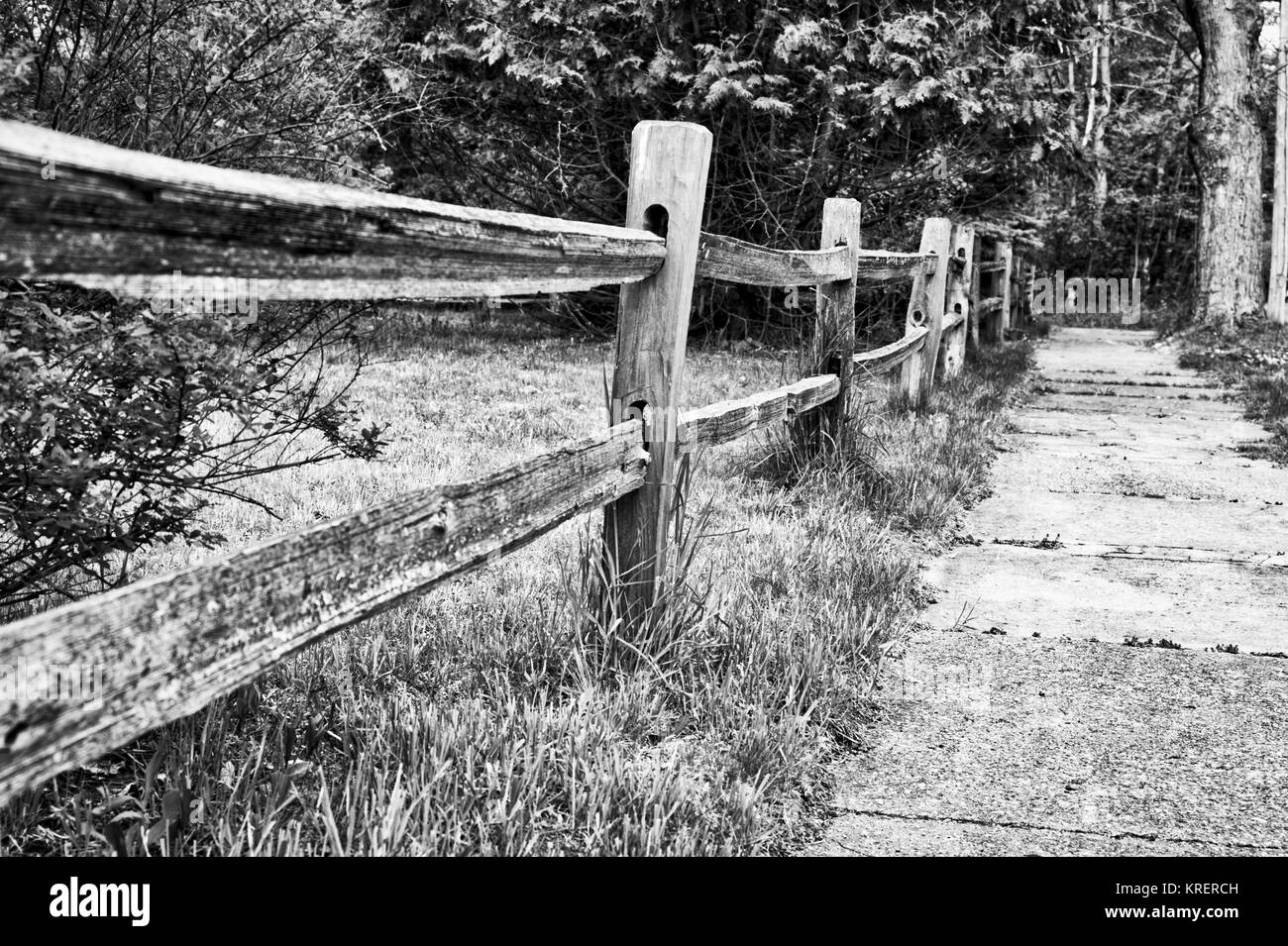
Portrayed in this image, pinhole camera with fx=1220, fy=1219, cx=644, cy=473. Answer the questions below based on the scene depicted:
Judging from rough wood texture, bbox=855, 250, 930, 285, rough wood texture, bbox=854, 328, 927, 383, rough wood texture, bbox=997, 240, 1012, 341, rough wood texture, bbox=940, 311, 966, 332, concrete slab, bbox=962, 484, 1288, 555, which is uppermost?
rough wood texture, bbox=997, 240, 1012, 341

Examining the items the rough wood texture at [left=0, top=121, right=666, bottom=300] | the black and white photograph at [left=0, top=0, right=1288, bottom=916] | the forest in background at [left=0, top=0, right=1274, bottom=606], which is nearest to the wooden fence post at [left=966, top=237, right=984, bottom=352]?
the forest in background at [left=0, top=0, right=1274, bottom=606]

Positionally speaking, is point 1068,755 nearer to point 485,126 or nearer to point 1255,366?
point 1255,366

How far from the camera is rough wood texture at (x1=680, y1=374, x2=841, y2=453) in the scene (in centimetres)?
341

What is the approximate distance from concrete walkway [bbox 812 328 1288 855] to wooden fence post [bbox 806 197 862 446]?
0.82 metres

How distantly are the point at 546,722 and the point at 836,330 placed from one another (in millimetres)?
3555

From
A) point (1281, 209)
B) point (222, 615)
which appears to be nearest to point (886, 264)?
point (222, 615)

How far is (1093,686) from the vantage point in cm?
326

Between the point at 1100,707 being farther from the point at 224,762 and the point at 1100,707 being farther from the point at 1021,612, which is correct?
the point at 224,762

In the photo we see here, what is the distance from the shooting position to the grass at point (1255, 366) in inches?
293

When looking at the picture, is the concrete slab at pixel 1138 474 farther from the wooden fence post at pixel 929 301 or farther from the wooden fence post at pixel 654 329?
the wooden fence post at pixel 654 329

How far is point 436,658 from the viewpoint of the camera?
294cm

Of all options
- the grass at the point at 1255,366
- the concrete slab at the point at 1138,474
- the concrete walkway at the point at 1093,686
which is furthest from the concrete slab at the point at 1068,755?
the grass at the point at 1255,366

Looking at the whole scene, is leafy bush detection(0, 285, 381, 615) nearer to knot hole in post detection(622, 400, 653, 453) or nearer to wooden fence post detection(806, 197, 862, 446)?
knot hole in post detection(622, 400, 653, 453)

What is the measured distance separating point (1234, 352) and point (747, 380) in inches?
265
